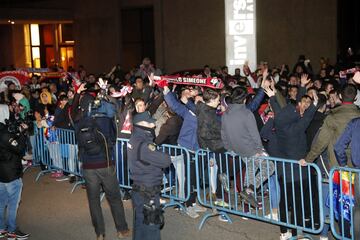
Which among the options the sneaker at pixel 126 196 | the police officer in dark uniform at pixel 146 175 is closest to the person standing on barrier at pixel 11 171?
the police officer in dark uniform at pixel 146 175

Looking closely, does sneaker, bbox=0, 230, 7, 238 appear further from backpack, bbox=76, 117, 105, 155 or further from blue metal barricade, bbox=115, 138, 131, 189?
blue metal barricade, bbox=115, 138, 131, 189

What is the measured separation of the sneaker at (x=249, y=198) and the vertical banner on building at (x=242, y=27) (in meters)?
8.65

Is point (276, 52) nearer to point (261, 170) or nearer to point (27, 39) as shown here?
point (261, 170)

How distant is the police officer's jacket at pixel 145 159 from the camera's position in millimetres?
6707

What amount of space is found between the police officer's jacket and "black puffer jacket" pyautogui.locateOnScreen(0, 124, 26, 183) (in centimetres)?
186

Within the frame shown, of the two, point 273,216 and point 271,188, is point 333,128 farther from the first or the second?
point 273,216

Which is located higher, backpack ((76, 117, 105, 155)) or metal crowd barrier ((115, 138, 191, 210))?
backpack ((76, 117, 105, 155))

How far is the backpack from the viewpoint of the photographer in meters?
7.35

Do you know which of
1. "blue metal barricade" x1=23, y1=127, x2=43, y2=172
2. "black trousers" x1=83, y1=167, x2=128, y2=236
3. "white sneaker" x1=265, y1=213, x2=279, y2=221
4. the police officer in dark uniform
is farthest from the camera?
"blue metal barricade" x1=23, y1=127, x2=43, y2=172

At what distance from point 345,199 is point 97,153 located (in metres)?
3.30

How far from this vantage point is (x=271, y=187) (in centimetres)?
801

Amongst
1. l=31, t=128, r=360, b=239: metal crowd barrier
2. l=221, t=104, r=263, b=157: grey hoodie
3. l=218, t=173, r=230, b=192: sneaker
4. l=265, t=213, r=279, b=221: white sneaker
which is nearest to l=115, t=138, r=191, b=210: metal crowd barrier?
l=31, t=128, r=360, b=239: metal crowd barrier

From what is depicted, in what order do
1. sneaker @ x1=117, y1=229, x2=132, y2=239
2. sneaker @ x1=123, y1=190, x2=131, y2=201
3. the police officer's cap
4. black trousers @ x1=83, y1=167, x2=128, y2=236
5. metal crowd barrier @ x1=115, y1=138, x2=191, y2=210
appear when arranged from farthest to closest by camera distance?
sneaker @ x1=123, y1=190, x2=131, y2=201, metal crowd barrier @ x1=115, y1=138, x2=191, y2=210, sneaker @ x1=117, y1=229, x2=132, y2=239, black trousers @ x1=83, y1=167, x2=128, y2=236, the police officer's cap

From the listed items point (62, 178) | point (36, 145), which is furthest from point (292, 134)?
point (36, 145)
